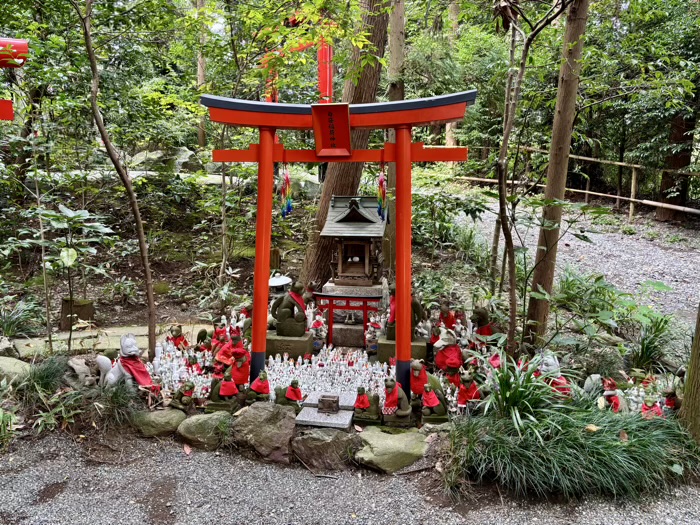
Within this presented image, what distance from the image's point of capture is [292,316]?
174 inches

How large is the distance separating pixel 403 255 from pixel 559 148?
5.67 ft

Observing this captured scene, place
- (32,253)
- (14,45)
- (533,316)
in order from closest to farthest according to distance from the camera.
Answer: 1. (14,45)
2. (533,316)
3. (32,253)

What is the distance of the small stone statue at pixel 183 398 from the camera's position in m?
3.46

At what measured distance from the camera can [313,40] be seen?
4980mm

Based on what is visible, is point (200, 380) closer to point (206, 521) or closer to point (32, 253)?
point (206, 521)

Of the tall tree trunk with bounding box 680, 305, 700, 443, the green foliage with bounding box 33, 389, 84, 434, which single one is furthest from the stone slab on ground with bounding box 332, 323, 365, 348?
the tall tree trunk with bounding box 680, 305, 700, 443

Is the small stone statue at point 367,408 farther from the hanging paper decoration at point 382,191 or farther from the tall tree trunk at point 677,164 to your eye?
the tall tree trunk at point 677,164

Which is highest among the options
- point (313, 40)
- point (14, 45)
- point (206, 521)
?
point (313, 40)

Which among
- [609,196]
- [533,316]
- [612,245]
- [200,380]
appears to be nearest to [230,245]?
[200,380]

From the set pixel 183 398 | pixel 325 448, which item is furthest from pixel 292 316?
pixel 325 448

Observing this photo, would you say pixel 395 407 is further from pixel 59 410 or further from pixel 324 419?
pixel 59 410

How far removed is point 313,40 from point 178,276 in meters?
4.16

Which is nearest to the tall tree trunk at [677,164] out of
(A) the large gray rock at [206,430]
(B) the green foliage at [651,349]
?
(B) the green foliage at [651,349]

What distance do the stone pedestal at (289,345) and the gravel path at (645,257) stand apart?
3.94 m
